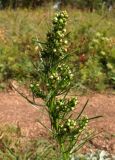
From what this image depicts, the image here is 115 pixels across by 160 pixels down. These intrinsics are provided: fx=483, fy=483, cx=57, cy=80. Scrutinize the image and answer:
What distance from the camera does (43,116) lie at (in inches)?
260

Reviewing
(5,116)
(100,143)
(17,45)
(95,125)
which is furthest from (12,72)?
(100,143)

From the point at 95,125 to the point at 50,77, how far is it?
3859mm

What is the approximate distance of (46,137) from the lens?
5.80 meters

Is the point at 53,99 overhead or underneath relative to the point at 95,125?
overhead

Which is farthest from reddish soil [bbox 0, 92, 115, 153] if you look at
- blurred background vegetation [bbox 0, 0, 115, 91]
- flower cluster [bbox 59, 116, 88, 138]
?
flower cluster [bbox 59, 116, 88, 138]

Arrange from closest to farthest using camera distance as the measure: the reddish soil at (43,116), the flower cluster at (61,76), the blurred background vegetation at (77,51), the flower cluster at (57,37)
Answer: the flower cluster at (57,37) → the flower cluster at (61,76) → the reddish soil at (43,116) → the blurred background vegetation at (77,51)

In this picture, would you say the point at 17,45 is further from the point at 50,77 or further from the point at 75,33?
the point at 50,77

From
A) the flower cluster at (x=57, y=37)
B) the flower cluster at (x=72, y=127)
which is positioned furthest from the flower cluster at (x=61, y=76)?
the flower cluster at (x=72, y=127)

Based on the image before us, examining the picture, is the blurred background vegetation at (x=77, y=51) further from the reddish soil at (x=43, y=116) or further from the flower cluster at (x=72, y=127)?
the flower cluster at (x=72, y=127)

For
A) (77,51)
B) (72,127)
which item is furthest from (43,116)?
(72,127)

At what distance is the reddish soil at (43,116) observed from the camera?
19.1 feet

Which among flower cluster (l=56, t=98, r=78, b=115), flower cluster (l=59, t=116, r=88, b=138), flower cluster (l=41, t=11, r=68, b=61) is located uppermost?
flower cluster (l=41, t=11, r=68, b=61)

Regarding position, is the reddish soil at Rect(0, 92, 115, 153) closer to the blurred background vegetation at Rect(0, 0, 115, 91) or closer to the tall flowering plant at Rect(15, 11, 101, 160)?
the blurred background vegetation at Rect(0, 0, 115, 91)

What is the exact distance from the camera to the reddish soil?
582cm
